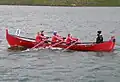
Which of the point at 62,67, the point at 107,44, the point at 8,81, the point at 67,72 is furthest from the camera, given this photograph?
the point at 107,44

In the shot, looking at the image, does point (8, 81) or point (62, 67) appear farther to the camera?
point (62, 67)

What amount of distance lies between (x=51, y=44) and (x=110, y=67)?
30.6ft

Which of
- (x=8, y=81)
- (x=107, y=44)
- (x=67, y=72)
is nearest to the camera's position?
(x=8, y=81)

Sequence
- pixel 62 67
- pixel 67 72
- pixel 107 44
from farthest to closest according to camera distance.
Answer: pixel 107 44 → pixel 62 67 → pixel 67 72

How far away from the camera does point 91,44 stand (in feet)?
138

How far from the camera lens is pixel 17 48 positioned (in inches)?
1713

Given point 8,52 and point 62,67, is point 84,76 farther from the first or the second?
point 8,52

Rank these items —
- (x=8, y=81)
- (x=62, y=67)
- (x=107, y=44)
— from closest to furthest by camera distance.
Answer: (x=8, y=81), (x=62, y=67), (x=107, y=44)

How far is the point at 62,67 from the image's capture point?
35.6m

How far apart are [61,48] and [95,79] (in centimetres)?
1238

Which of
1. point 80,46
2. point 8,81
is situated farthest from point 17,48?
point 8,81

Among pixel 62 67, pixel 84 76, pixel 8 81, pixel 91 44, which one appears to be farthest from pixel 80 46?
pixel 8 81

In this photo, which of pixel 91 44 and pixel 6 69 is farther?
pixel 91 44

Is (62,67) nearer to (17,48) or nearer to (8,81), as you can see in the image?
(8,81)
